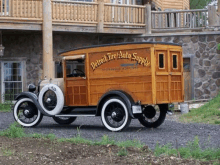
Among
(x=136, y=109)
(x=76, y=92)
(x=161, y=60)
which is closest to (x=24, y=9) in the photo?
(x=76, y=92)

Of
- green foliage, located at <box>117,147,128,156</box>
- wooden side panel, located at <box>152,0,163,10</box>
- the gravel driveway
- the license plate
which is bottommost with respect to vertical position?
the gravel driveway

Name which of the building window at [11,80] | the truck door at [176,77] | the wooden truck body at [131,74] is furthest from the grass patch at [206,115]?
the building window at [11,80]

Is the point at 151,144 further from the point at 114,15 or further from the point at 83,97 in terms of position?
the point at 114,15

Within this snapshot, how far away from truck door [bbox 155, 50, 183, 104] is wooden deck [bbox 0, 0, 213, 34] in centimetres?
918

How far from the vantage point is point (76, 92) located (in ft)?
39.8

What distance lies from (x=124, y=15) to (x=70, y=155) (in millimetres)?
14685

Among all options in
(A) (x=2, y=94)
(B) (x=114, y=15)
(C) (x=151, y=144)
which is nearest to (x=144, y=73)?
(C) (x=151, y=144)

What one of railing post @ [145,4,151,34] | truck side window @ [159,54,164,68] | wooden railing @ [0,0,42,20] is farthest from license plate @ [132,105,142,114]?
railing post @ [145,4,151,34]

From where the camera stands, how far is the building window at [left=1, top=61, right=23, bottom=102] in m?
21.1

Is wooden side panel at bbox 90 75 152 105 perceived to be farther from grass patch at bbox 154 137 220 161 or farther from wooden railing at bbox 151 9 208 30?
wooden railing at bbox 151 9 208 30

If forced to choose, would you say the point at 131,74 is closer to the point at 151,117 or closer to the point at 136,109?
the point at 136,109

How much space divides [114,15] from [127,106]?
10.8 metres

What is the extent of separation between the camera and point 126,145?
7.73 metres

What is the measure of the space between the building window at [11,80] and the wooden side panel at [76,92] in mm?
9293
